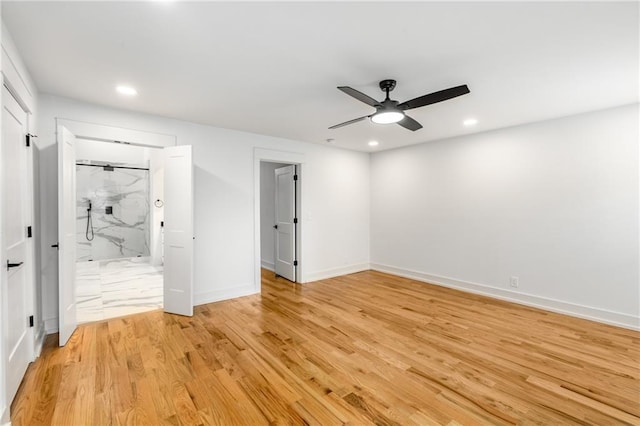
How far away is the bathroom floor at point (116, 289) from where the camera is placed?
3.93 m

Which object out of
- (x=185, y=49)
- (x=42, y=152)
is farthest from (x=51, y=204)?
(x=185, y=49)

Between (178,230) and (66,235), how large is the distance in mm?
1125

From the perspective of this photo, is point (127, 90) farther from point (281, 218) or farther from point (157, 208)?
point (157, 208)

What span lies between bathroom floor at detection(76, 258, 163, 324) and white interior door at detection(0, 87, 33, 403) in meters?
1.32

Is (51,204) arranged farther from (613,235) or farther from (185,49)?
(613,235)

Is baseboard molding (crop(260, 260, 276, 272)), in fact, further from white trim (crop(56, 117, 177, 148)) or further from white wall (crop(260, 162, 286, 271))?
white trim (crop(56, 117, 177, 148))

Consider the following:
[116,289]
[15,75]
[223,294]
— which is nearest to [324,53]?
[15,75]

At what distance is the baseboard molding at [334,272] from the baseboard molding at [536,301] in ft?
2.88

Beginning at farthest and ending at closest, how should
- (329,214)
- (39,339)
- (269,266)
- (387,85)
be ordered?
(269,266) → (329,214) → (39,339) → (387,85)

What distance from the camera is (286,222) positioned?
566cm

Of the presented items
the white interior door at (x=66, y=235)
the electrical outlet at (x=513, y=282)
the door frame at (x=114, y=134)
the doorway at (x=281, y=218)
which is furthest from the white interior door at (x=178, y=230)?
the electrical outlet at (x=513, y=282)

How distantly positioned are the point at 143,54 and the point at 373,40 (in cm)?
183

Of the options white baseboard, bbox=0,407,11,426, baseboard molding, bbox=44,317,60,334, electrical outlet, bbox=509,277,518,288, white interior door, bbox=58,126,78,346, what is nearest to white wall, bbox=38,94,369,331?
baseboard molding, bbox=44,317,60,334

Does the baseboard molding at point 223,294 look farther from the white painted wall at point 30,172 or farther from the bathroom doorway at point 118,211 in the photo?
the bathroom doorway at point 118,211
